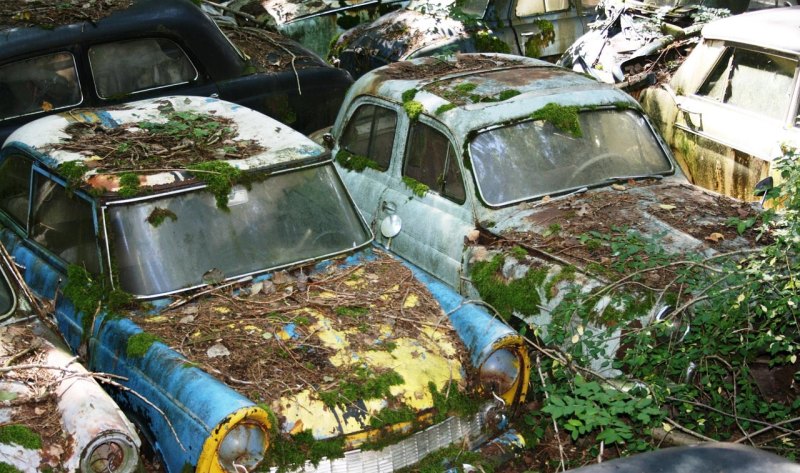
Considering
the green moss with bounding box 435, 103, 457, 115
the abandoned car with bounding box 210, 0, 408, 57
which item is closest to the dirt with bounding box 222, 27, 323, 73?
the abandoned car with bounding box 210, 0, 408, 57

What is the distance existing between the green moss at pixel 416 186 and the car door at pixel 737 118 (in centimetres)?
276

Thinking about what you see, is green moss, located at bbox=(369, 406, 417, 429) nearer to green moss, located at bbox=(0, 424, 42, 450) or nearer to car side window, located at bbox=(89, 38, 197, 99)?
green moss, located at bbox=(0, 424, 42, 450)

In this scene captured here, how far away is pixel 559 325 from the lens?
216 inches

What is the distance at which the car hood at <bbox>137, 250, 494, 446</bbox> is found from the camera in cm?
454

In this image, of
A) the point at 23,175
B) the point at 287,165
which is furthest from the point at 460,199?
the point at 23,175

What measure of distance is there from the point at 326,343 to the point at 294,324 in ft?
0.82

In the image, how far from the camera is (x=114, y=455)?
408cm

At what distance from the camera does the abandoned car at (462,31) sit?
11125 millimetres

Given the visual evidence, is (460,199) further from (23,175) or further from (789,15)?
(789,15)

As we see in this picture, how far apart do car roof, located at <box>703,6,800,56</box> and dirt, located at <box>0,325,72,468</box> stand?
604cm

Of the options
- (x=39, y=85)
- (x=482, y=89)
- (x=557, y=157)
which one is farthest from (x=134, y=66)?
(x=557, y=157)

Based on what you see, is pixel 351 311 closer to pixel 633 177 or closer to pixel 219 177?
pixel 219 177

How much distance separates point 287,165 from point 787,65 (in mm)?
4369

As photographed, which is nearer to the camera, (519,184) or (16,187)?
(16,187)
